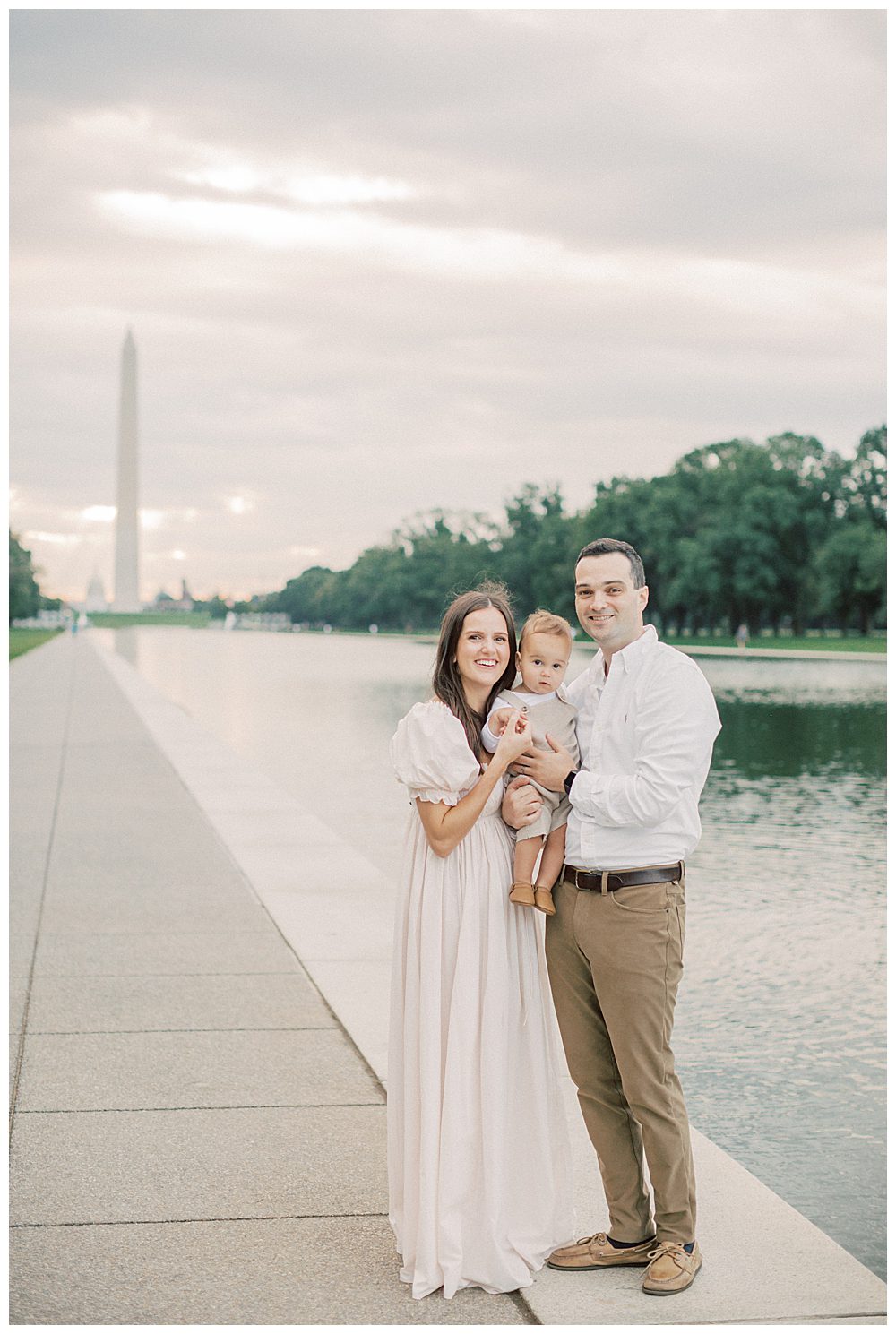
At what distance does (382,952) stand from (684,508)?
277ft

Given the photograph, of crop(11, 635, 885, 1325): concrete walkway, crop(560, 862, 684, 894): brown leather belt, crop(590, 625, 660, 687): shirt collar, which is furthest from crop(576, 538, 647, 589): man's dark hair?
crop(11, 635, 885, 1325): concrete walkway

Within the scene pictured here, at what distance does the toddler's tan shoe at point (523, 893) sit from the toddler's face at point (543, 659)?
53 centimetres

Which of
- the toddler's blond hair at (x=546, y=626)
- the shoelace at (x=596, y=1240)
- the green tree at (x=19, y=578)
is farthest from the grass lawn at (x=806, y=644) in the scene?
the toddler's blond hair at (x=546, y=626)

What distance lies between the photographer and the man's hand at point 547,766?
12.9 ft

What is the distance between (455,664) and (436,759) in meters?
0.33

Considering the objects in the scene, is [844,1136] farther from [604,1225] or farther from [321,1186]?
[321,1186]

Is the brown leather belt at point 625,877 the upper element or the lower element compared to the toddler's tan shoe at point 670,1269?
upper

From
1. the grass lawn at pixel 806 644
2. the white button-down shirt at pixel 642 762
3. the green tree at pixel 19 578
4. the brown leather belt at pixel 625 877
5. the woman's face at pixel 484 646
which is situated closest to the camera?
the white button-down shirt at pixel 642 762

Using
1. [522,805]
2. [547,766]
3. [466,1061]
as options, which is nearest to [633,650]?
[547,766]

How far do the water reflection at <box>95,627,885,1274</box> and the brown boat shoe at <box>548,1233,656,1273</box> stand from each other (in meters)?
1.28

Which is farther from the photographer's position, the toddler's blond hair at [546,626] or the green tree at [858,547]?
the green tree at [858,547]

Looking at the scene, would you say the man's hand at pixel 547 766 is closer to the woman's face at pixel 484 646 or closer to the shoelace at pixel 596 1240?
the woman's face at pixel 484 646

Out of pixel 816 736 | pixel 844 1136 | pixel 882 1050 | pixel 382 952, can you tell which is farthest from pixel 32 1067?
pixel 816 736

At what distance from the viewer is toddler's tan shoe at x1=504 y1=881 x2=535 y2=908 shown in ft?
12.8
